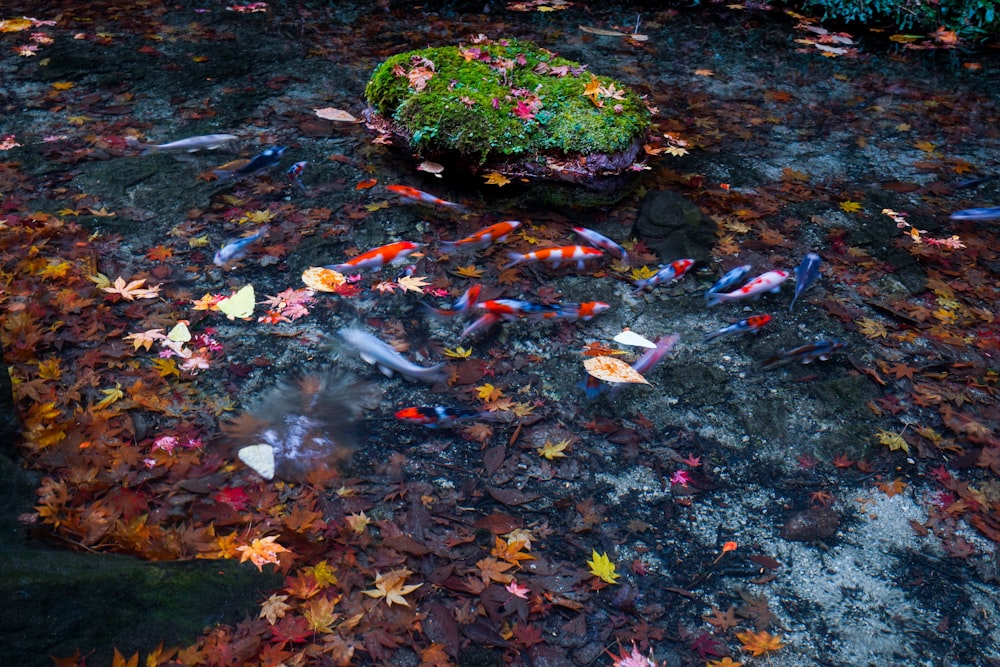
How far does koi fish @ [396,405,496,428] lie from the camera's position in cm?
374

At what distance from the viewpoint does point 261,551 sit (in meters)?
3.00

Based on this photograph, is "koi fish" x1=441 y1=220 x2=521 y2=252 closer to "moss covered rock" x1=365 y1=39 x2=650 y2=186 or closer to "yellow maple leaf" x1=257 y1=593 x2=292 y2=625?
"moss covered rock" x1=365 y1=39 x2=650 y2=186

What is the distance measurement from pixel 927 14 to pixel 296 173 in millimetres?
7984

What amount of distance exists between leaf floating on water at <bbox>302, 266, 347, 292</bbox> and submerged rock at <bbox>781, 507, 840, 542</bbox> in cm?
288

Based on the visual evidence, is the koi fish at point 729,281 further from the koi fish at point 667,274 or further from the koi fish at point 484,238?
the koi fish at point 484,238

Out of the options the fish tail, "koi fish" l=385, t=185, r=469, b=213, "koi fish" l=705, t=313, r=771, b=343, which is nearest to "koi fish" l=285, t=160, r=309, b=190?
"koi fish" l=385, t=185, r=469, b=213

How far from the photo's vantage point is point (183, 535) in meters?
3.04

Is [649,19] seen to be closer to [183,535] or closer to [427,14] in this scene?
[427,14]

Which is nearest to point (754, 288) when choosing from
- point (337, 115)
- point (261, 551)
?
point (261, 551)

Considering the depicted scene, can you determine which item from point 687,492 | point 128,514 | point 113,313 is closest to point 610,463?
point 687,492

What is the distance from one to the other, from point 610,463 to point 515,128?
2.92 m

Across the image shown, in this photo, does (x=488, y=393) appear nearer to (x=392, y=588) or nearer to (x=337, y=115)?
(x=392, y=588)

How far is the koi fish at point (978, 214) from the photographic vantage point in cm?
534

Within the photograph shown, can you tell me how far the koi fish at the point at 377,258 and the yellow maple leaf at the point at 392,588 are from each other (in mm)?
2269
